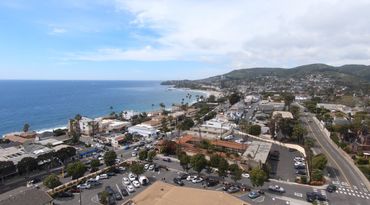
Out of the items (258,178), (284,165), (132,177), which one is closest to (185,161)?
(132,177)

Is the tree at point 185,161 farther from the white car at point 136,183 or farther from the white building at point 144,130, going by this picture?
the white building at point 144,130

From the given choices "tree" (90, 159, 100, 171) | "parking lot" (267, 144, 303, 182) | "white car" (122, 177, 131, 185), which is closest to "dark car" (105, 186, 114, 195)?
"white car" (122, 177, 131, 185)

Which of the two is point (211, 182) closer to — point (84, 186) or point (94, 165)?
point (84, 186)

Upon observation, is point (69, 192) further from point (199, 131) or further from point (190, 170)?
point (199, 131)

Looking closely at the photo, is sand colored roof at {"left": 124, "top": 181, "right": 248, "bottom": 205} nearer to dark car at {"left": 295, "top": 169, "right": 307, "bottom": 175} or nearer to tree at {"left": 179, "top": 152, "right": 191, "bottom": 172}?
tree at {"left": 179, "top": 152, "right": 191, "bottom": 172}

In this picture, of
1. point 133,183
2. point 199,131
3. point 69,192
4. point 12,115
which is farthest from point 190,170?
point 12,115

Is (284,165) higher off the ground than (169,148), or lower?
lower

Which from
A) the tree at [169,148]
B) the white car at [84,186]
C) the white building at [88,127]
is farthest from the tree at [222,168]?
the white building at [88,127]
